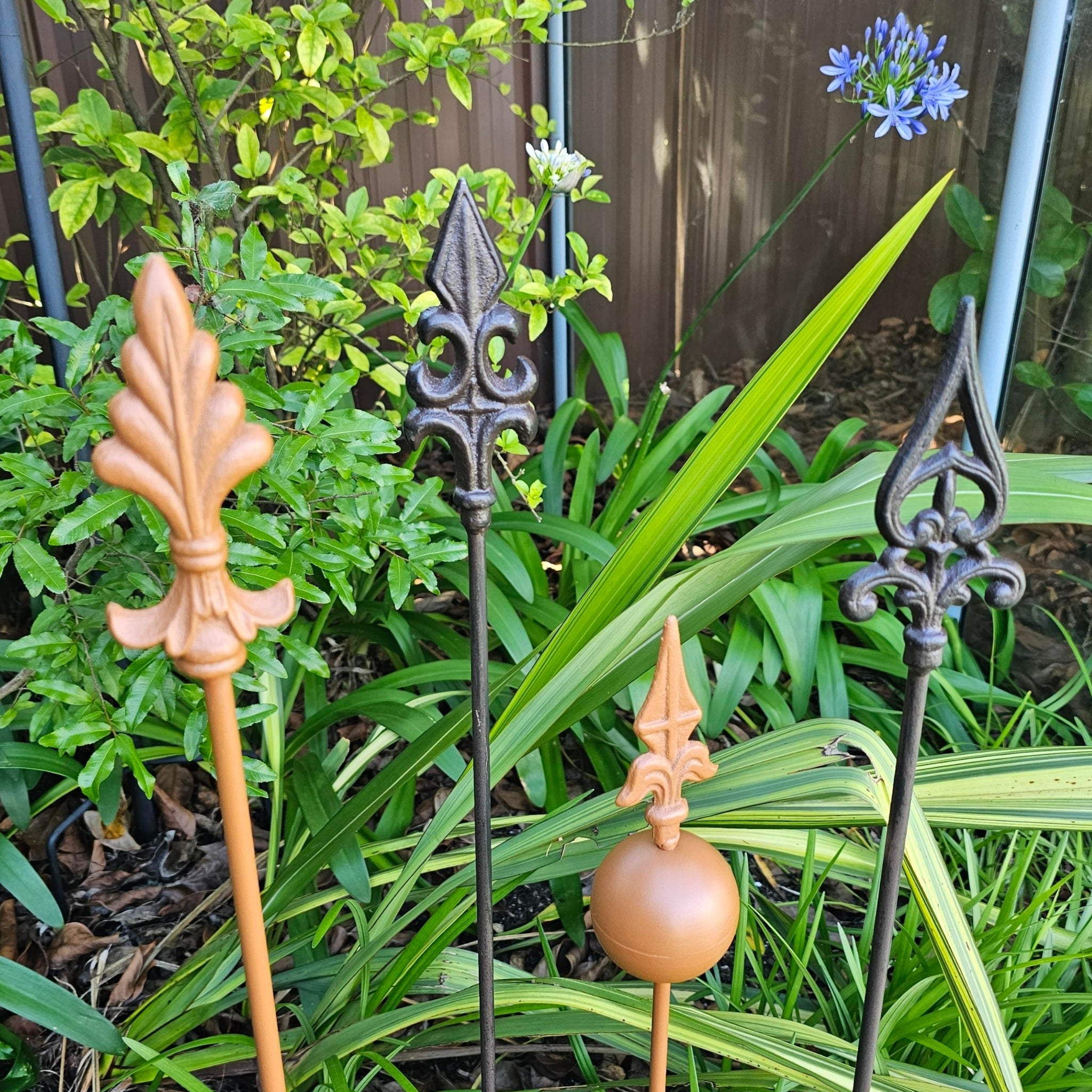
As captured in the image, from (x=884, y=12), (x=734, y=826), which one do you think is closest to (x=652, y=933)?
(x=734, y=826)

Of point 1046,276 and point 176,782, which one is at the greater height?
point 1046,276

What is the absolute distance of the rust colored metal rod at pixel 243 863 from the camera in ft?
1.67

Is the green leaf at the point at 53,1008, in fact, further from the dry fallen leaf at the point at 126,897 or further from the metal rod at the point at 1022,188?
the metal rod at the point at 1022,188

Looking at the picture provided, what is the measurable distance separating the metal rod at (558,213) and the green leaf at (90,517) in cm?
208

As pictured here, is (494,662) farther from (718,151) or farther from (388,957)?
(718,151)

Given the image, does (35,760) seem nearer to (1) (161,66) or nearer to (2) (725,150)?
(1) (161,66)

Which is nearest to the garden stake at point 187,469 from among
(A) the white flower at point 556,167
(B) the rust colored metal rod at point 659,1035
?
(B) the rust colored metal rod at point 659,1035

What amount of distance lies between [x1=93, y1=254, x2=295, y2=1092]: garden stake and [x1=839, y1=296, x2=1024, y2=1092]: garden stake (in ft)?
1.04

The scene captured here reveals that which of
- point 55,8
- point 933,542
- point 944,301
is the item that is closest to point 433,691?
point 55,8

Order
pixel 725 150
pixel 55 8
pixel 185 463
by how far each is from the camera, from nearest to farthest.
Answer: pixel 185 463 < pixel 55 8 < pixel 725 150

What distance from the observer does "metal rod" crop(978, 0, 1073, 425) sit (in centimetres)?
167

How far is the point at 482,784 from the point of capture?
0.67 metres

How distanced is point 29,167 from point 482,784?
0.98 m

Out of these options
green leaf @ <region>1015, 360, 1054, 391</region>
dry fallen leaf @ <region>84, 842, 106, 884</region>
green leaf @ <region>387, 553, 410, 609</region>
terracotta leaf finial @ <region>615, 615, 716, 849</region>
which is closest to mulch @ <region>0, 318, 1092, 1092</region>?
dry fallen leaf @ <region>84, 842, 106, 884</region>
